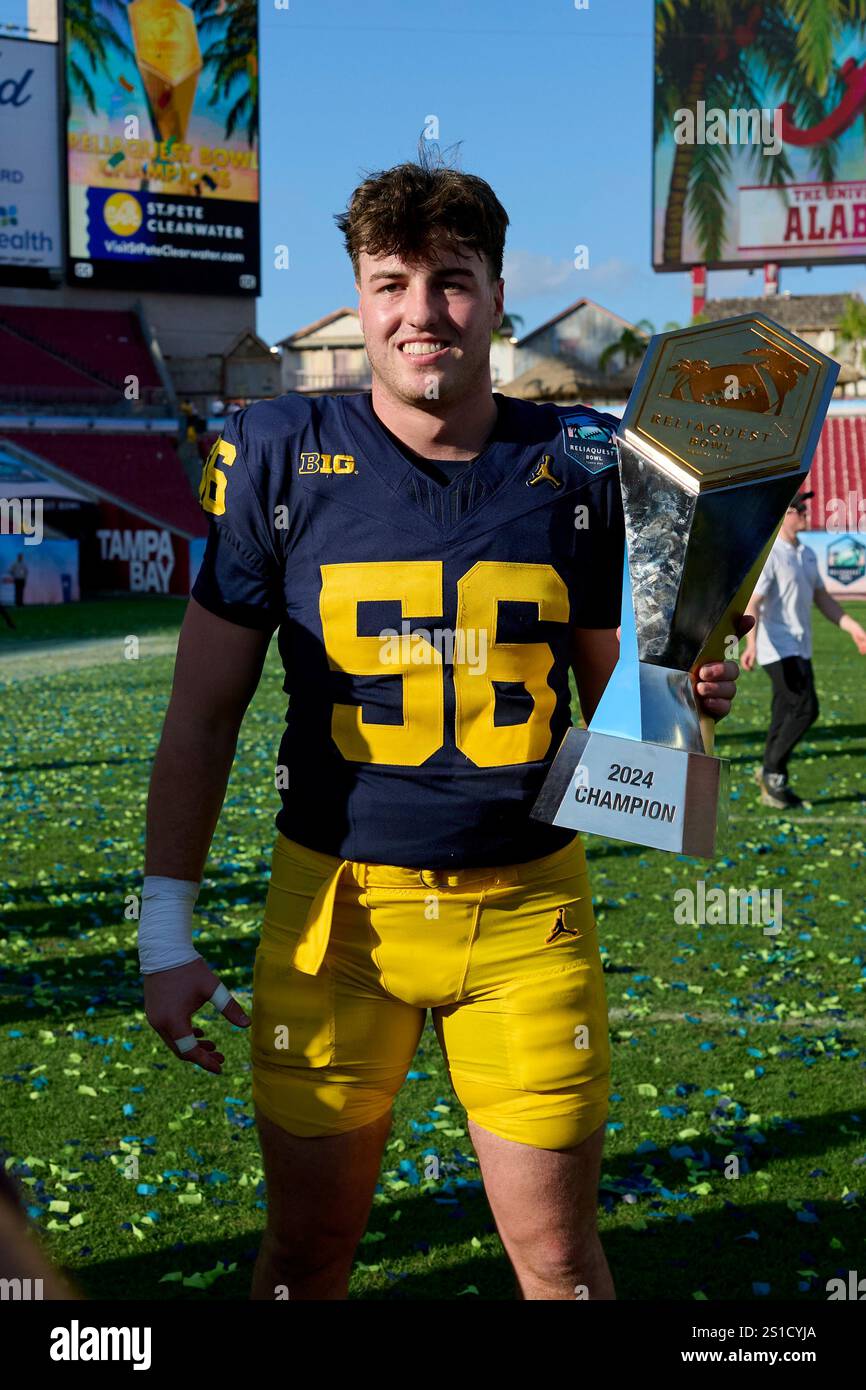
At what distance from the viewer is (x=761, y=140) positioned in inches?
1689

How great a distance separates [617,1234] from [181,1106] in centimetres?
162

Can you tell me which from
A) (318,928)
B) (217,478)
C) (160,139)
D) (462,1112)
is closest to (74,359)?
(160,139)

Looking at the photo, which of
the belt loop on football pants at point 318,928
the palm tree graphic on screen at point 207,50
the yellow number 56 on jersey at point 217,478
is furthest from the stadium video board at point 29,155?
the belt loop on football pants at point 318,928

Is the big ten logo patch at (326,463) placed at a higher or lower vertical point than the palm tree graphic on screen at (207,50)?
lower

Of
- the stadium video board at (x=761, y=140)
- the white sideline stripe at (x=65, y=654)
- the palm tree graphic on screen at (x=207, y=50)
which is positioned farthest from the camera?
the palm tree graphic on screen at (x=207, y=50)

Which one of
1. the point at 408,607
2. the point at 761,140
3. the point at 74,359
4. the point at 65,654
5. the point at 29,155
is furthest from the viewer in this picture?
the point at 74,359

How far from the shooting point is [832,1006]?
18.9 feet

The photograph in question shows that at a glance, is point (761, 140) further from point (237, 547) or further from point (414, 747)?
point (414, 747)

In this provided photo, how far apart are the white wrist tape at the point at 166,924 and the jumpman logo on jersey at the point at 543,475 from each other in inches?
37.7

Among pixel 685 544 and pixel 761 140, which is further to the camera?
pixel 761 140

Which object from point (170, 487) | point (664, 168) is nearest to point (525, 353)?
point (664, 168)

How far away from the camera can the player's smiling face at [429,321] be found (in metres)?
2.41

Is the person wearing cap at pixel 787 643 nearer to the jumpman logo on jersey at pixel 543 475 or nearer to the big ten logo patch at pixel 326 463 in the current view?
the jumpman logo on jersey at pixel 543 475

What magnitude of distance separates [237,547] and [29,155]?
47.0m
